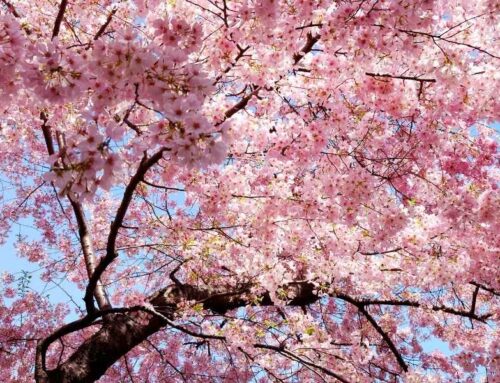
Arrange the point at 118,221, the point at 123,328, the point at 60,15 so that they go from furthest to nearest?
the point at 123,328
the point at 118,221
the point at 60,15

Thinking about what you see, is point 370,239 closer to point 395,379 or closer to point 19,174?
point 395,379

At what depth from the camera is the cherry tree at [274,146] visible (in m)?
2.93

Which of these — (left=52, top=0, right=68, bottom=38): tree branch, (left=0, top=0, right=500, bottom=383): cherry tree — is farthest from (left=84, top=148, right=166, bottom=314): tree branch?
(left=52, top=0, right=68, bottom=38): tree branch

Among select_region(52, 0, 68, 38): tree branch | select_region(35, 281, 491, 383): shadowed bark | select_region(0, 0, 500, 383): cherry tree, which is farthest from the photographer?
select_region(35, 281, 491, 383): shadowed bark

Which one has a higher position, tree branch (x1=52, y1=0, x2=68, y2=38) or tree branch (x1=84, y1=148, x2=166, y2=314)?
tree branch (x1=52, y1=0, x2=68, y2=38)

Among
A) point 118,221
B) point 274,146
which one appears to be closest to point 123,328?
point 118,221

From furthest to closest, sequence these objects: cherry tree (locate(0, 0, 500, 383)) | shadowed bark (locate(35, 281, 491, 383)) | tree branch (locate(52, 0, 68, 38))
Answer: shadowed bark (locate(35, 281, 491, 383))
tree branch (locate(52, 0, 68, 38))
cherry tree (locate(0, 0, 500, 383))

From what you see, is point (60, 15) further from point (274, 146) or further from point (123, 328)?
point (123, 328)

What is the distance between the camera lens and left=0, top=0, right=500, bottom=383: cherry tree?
2.93 metres

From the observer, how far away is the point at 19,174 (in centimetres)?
1162

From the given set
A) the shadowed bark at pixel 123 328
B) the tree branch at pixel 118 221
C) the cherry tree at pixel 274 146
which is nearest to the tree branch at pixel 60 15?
the cherry tree at pixel 274 146

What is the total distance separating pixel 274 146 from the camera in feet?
19.5

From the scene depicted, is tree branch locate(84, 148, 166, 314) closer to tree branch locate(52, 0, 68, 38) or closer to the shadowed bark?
the shadowed bark

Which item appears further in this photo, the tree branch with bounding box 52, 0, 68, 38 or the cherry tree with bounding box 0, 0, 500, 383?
the tree branch with bounding box 52, 0, 68, 38
